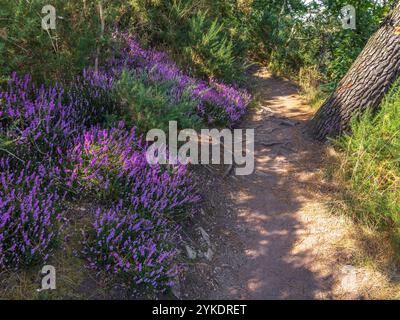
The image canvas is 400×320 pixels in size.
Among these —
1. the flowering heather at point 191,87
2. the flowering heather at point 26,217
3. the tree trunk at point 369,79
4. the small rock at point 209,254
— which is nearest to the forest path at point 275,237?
the small rock at point 209,254

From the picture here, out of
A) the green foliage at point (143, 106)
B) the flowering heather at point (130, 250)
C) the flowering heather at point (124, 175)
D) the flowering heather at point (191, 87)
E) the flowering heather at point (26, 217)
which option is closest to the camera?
the flowering heather at point (26, 217)

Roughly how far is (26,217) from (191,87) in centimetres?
375

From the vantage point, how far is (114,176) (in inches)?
146

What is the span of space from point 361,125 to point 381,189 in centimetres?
97

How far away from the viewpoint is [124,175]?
381 cm

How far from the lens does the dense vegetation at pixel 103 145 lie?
3.13m

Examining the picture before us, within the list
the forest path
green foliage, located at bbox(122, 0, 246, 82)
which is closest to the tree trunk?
the forest path

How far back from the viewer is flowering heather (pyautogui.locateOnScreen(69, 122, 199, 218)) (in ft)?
11.8

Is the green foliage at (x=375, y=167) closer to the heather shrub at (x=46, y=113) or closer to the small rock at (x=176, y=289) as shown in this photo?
the small rock at (x=176, y=289)

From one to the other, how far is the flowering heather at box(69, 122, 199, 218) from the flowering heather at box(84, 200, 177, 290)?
0.71ft

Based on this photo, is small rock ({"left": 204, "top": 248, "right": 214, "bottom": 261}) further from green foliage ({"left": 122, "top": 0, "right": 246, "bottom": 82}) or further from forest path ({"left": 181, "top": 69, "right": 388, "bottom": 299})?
green foliage ({"left": 122, "top": 0, "right": 246, "bottom": 82})

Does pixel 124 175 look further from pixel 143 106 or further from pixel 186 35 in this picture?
pixel 186 35

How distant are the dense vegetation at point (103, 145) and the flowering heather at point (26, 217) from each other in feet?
0.04

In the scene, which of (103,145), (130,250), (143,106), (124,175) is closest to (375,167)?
(143,106)
